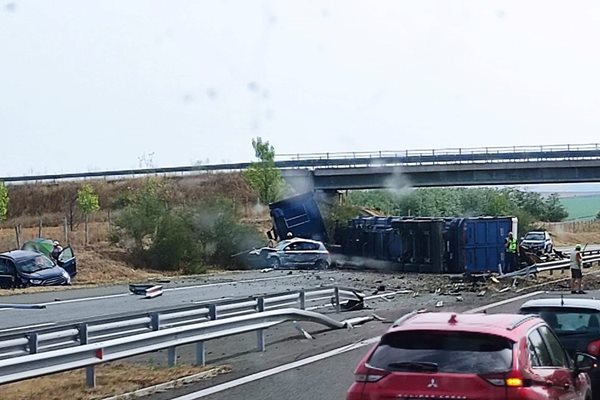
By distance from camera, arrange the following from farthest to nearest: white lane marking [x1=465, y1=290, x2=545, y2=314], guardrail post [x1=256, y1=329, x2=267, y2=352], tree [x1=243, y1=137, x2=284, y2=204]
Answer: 1. tree [x1=243, y1=137, x2=284, y2=204]
2. white lane marking [x1=465, y1=290, x2=545, y2=314]
3. guardrail post [x1=256, y1=329, x2=267, y2=352]

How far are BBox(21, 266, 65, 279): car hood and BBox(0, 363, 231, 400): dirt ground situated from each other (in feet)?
69.8

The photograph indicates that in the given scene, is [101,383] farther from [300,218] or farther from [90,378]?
[300,218]

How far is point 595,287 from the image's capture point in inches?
1425

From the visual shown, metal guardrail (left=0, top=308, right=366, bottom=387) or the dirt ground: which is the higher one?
metal guardrail (left=0, top=308, right=366, bottom=387)

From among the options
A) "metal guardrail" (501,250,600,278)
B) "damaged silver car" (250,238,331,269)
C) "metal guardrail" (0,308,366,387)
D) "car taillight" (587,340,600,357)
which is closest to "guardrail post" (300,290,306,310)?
"metal guardrail" (0,308,366,387)

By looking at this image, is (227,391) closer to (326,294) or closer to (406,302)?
(326,294)

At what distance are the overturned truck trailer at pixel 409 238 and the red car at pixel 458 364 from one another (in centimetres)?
3269

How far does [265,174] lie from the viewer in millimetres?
69062

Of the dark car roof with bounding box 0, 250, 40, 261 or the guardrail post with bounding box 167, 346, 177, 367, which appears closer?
the guardrail post with bounding box 167, 346, 177, 367

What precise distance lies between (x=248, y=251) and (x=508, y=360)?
148ft

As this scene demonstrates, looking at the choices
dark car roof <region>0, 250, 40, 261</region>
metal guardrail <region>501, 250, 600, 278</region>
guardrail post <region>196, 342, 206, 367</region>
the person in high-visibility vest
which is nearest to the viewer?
guardrail post <region>196, 342, 206, 367</region>

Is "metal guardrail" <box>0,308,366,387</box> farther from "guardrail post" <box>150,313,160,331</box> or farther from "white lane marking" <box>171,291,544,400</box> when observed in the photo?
"white lane marking" <box>171,291,544,400</box>

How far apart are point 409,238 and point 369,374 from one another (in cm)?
3623

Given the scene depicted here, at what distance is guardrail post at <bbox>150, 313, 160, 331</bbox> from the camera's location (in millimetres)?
16016
